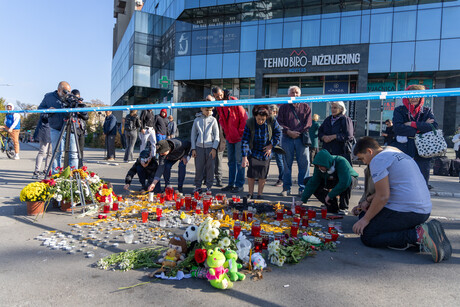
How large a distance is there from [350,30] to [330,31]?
4.00ft

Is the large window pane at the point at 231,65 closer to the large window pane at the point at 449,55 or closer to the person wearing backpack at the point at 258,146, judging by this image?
the large window pane at the point at 449,55

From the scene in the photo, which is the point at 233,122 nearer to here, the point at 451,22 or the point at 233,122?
the point at 233,122

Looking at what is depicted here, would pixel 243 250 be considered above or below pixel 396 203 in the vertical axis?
below

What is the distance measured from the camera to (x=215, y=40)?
23.7 metres

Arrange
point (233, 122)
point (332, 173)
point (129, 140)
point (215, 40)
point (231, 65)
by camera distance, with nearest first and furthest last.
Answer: point (332, 173)
point (233, 122)
point (129, 140)
point (231, 65)
point (215, 40)

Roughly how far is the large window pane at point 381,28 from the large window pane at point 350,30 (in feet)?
2.86

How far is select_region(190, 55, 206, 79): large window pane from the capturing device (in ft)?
78.9

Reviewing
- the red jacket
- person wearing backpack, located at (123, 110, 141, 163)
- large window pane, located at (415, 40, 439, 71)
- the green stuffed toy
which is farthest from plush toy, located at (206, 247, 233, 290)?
large window pane, located at (415, 40, 439, 71)

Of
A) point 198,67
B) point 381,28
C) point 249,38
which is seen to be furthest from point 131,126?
point 381,28

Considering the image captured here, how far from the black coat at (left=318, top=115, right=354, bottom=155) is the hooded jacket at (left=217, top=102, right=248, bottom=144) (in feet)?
5.63

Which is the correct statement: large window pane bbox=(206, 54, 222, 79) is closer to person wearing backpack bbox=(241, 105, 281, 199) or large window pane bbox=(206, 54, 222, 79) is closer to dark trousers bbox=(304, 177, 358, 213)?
person wearing backpack bbox=(241, 105, 281, 199)

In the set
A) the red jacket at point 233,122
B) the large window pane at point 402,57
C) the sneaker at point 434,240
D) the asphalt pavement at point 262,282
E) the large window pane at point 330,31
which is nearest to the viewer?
the asphalt pavement at point 262,282

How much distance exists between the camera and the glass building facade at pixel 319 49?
1956 centimetres

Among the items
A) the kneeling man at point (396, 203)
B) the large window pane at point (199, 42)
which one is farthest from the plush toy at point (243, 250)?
the large window pane at point (199, 42)
